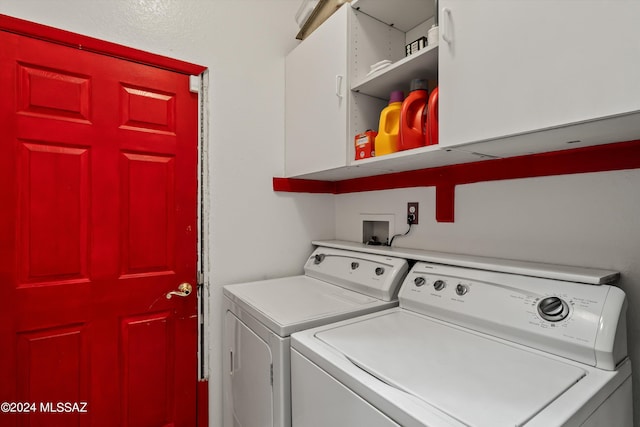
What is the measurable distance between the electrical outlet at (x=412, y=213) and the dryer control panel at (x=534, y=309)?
428 mm

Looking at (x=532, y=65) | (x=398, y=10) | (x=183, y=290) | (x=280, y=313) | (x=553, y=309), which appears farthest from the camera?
(x=183, y=290)

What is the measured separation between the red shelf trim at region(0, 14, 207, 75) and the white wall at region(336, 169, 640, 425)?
1520 mm

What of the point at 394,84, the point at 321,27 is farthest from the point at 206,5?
the point at 394,84

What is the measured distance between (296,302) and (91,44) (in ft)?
5.31

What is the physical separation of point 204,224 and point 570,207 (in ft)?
5.77

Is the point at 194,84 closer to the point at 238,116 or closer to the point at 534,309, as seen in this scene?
the point at 238,116

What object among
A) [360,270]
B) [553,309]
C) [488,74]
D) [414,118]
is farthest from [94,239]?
[553,309]

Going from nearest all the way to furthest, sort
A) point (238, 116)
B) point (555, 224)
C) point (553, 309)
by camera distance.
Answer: point (553, 309), point (555, 224), point (238, 116)

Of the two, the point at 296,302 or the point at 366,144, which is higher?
the point at 366,144

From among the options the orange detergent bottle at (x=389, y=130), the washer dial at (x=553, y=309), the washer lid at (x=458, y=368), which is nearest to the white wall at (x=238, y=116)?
the orange detergent bottle at (x=389, y=130)

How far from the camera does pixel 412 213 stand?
5.69 ft

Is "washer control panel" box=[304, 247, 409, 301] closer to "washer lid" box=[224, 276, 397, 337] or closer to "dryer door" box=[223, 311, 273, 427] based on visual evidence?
"washer lid" box=[224, 276, 397, 337]

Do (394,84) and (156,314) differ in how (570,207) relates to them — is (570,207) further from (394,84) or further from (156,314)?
(156,314)

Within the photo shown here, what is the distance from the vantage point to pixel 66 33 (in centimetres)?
143
